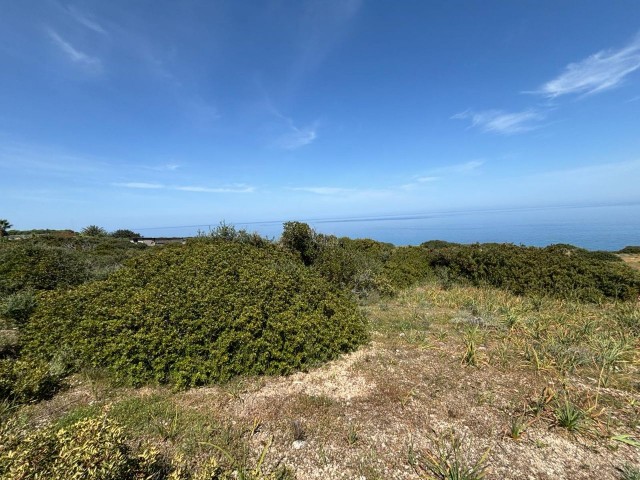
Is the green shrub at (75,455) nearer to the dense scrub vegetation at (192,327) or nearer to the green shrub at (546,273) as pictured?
the dense scrub vegetation at (192,327)

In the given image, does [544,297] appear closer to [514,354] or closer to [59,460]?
[514,354]

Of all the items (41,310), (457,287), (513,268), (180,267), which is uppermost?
(180,267)

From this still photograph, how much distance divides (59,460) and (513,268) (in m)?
11.5

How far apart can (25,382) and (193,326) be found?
2115mm

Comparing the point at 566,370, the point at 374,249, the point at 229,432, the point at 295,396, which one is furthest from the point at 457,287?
the point at 229,432

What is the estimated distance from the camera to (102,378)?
4363 mm

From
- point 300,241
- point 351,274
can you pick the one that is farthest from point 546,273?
point 300,241

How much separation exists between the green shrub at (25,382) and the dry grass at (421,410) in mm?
228

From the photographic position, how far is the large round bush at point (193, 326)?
4.28 metres

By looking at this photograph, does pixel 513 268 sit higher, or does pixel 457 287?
pixel 513 268

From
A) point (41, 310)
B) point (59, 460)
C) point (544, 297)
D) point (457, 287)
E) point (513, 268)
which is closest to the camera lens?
point (59, 460)

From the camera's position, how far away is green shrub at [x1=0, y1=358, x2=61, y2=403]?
11.7 ft

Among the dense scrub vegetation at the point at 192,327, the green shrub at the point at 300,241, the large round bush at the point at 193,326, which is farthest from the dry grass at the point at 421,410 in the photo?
the green shrub at the point at 300,241

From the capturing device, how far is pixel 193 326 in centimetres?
458
